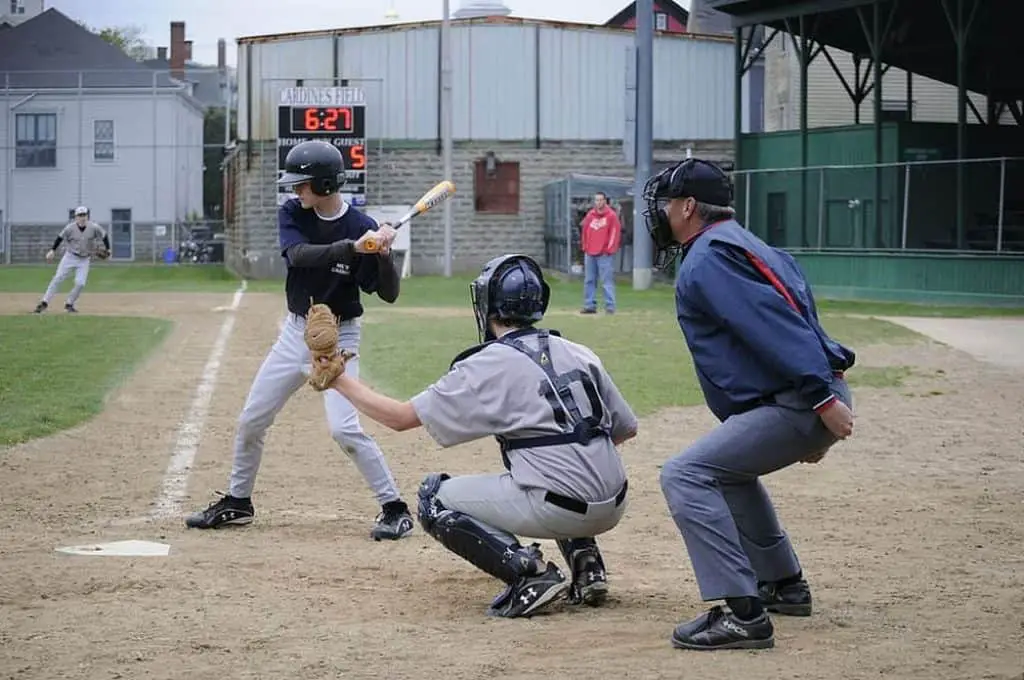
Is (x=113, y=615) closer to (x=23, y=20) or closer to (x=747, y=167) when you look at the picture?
(x=747, y=167)

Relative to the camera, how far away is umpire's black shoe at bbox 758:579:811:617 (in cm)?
620

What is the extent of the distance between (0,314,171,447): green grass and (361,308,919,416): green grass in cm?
280

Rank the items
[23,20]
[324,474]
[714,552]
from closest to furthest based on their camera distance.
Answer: [714,552] → [324,474] → [23,20]

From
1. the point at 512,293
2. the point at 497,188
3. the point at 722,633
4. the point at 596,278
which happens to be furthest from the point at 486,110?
the point at 722,633

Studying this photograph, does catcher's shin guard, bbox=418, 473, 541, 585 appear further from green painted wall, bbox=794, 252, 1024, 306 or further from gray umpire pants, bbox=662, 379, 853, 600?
green painted wall, bbox=794, 252, 1024, 306

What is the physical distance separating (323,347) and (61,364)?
12.4 metres

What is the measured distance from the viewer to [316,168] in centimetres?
795

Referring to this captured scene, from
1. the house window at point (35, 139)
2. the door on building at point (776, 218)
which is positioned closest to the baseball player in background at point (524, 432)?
the door on building at point (776, 218)

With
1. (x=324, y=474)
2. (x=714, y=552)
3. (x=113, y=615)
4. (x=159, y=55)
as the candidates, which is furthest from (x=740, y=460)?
(x=159, y=55)

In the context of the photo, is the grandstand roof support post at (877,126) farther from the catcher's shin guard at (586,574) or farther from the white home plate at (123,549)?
the catcher's shin guard at (586,574)

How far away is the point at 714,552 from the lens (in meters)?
5.68

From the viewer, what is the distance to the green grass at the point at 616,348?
15164 millimetres

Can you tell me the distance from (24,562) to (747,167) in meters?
29.8

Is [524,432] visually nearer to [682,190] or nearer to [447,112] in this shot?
[682,190]
